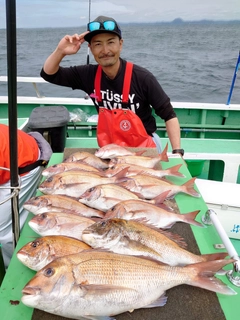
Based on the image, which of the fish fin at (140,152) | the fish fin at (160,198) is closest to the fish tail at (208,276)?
the fish fin at (160,198)

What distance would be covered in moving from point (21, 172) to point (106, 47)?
1391 mm

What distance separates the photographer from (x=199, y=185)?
307 centimetres

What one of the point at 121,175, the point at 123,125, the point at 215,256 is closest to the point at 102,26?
the point at 123,125

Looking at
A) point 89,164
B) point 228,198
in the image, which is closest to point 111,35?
point 89,164

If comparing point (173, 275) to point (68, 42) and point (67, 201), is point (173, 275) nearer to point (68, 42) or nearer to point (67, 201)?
point (67, 201)

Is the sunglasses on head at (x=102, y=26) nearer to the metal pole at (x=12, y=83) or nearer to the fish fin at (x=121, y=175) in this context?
the fish fin at (x=121, y=175)

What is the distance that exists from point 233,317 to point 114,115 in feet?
7.10

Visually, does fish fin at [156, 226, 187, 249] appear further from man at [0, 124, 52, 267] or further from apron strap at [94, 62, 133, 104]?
apron strap at [94, 62, 133, 104]

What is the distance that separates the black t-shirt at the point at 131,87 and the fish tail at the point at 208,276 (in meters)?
2.11

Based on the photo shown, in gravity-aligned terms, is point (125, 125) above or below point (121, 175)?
above

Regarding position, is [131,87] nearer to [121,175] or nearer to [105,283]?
[121,175]

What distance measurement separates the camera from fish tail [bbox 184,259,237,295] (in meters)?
1.30

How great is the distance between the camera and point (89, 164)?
2.37m

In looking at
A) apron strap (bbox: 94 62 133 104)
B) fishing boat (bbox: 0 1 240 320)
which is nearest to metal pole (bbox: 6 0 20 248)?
fishing boat (bbox: 0 1 240 320)
